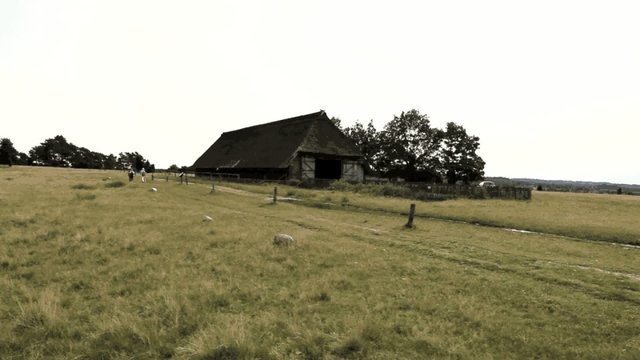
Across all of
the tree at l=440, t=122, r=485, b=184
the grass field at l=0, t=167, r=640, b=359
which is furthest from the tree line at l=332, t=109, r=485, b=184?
the grass field at l=0, t=167, r=640, b=359

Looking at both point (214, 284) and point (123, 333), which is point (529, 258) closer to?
point (214, 284)

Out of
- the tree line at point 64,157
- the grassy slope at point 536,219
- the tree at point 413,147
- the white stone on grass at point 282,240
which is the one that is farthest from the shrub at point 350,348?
the tree line at point 64,157

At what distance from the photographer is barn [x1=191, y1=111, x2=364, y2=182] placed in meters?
41.8

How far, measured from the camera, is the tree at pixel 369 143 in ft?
190

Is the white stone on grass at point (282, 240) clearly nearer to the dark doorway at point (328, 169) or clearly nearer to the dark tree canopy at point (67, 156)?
the dark doorway at point (328, 169)

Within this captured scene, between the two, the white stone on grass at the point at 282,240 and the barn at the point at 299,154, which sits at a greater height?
the barn at the point at 299,154

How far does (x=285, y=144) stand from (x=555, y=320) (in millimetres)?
39324

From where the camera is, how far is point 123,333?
241 inches

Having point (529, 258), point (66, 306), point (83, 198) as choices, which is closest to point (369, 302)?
point (66, 306)

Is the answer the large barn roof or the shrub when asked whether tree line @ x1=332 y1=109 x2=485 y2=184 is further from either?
the shrub

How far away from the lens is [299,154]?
4156 cm

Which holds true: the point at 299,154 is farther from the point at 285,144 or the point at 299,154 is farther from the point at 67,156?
the point at 67,156

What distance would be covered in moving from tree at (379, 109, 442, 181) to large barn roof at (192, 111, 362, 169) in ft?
37.1

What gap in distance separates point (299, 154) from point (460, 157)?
2486cm
